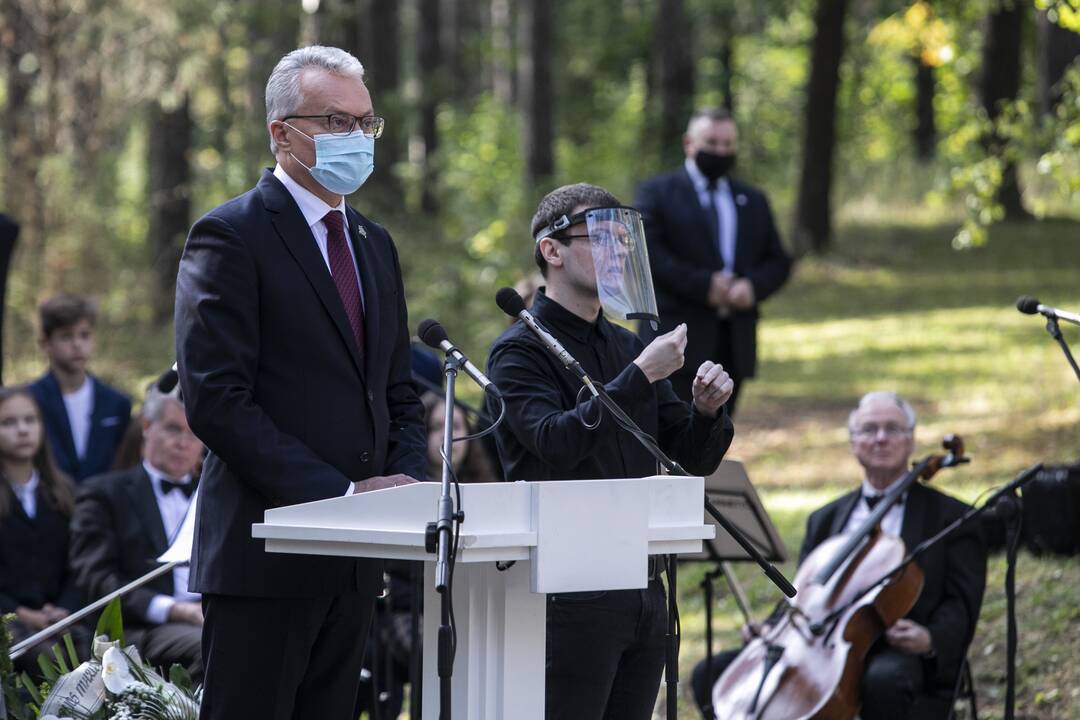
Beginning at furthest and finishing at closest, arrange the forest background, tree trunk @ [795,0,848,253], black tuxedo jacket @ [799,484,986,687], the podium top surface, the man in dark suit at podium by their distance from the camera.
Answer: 1. tree trunk @ [795,0,848,253]
2. the forest background
3. black tuxedo jacket @ [799,484,986,687]
4. the man in dark suit at podium
5. the podium top surface

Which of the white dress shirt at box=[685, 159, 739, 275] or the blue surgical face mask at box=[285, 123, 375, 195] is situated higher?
the white dress shirt at box=[685, 159, 739, 275]

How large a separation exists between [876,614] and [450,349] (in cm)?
Answer: 290

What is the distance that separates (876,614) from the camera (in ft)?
19.8

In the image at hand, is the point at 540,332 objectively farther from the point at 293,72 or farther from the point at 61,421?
the point at 61,421

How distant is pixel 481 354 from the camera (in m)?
13.5

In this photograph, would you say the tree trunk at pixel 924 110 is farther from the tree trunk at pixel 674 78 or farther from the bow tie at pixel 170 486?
the bow tie at pixel 170 486

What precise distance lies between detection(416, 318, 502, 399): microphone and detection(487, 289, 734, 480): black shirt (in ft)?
1.30

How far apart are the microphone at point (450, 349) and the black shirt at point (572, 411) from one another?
1.30ft

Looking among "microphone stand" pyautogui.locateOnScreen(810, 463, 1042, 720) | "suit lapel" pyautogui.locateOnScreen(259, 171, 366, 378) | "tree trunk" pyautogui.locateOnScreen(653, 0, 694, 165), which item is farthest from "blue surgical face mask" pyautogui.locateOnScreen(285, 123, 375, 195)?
"tree trunk" pyautogui.locateOnScreen(653, 0, 694, 165)

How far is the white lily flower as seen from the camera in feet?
14.6

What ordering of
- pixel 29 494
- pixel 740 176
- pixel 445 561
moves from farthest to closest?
pixel 740 176 < pixel 29 494 < pixel 445 561

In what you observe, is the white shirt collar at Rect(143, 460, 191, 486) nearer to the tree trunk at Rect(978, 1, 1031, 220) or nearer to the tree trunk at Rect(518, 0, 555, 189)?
the tree trunk at Rect(518, 0, 555, 189)

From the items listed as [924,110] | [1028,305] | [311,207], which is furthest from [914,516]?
[924,110]

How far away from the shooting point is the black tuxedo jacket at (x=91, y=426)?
824 cm
